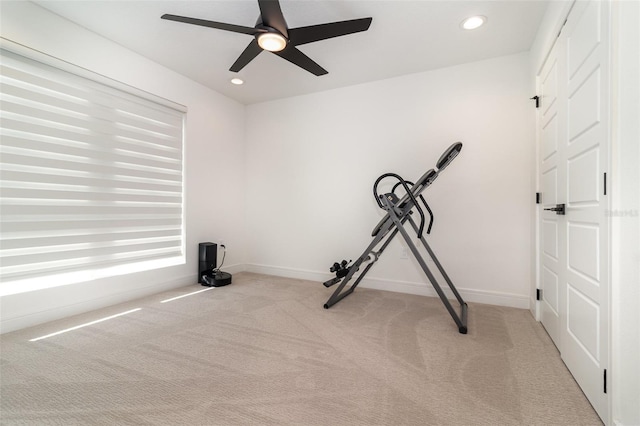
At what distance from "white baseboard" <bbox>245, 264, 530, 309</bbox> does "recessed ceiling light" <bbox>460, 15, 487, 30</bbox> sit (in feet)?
8.83

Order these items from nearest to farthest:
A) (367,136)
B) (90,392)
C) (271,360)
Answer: (90,392) < (271,360) < (367,136)

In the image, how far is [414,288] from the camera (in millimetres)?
3355

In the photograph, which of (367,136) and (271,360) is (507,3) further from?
(271,360)

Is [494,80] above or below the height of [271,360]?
above

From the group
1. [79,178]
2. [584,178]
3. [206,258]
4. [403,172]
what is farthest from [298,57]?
[206,258]

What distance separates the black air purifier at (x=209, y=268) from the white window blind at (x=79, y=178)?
0.37 m

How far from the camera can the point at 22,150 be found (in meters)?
2.31

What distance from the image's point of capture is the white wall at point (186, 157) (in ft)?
7.61

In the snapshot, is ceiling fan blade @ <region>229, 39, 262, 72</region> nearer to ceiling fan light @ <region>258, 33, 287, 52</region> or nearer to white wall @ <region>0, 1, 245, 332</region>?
ceiling fan light @ <region>258, 33, 287, 52</region>

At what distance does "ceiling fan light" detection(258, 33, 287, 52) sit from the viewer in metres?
1.91

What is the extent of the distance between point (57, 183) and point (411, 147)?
3754 mm

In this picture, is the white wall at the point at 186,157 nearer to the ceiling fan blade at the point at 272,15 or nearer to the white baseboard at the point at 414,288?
the white baseboard at the point at 414,288

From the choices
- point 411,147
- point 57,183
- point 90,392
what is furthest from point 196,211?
point 411,147

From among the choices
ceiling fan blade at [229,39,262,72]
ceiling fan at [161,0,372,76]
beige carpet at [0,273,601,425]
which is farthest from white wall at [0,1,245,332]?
ceiling fan blade at [229,39,262,72]
